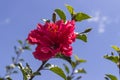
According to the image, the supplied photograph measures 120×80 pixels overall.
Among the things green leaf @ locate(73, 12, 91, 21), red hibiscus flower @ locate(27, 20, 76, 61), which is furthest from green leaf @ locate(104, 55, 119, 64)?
red hibiscus flower @ locate(27, 20, 76, 61)

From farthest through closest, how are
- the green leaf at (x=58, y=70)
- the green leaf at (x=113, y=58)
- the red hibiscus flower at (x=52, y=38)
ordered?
the green leaf at (x=113, y=58), the green leaf at (x=58, y=70), the red hibiscus flower at (x=52, y=38)

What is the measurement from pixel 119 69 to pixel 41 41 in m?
0.92

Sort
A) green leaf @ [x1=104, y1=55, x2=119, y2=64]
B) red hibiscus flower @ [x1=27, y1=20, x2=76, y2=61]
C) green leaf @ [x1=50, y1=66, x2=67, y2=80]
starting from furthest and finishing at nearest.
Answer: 1. green leaf @ [x1=104, y1=55, x2=119, y2=64]
2. green leaf @ [x1=50, y1=66, x2=67, y2=80]
3. red hibiscus flower @ [x1=27, y1=20, x2=76, y2=61]

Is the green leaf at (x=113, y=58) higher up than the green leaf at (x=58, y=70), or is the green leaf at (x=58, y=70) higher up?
the green leaf at (x=113, y=58)

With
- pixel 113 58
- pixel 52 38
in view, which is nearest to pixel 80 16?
pixel 52 38

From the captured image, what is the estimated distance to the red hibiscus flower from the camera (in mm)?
2307

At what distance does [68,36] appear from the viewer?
2.38m

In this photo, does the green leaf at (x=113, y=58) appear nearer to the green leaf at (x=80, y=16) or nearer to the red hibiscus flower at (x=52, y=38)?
the green leaf at (x=80, y=16)

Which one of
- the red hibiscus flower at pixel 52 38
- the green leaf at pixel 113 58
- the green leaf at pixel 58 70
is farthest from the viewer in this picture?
the green leaf at pixel 113 58

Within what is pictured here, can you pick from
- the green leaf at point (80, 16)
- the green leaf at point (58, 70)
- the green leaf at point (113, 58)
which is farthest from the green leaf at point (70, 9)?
the green leaf at point (113, 58)

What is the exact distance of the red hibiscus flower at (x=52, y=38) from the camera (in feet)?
7.57

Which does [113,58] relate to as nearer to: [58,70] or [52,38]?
[58,70]

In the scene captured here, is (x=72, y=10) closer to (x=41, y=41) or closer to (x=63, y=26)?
(x=63, y=26)

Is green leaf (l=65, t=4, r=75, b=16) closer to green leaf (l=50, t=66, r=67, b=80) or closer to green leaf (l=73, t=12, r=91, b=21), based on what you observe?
green leaf (l=73, t=12, r=91, b=21)
